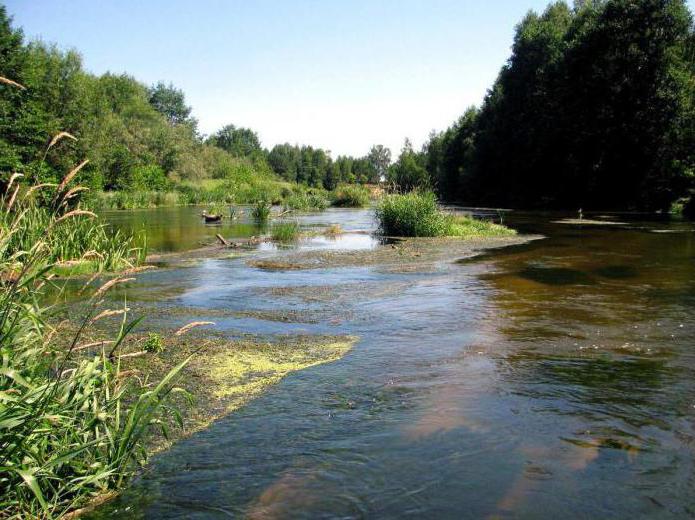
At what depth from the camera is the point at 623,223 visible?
110 ft

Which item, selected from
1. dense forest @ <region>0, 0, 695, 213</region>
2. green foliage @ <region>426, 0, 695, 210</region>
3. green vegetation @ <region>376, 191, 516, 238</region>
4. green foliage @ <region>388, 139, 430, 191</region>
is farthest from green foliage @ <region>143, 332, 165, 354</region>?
green foliage @ <region>388, 139, 430, 191</region>

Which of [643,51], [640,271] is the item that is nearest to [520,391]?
[640,271]

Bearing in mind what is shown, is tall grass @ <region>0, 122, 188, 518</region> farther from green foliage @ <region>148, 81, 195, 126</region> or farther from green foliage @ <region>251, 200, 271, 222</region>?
green foliage @ <region>148, 81, 195, 126</region>

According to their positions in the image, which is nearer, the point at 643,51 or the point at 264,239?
the point at 264,239

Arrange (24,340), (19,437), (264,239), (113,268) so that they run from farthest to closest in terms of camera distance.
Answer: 1. (264,239)
2. (113,268)
3. (24,340)
4. (19,437)

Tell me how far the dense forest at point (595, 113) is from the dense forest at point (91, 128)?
27.6 m

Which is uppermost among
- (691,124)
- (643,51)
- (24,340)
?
(643,51)

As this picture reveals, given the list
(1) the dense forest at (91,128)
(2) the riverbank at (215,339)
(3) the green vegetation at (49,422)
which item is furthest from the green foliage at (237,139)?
(3) the green vegetation at (49,422)

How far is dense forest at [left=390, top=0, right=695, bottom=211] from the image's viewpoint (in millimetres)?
44094

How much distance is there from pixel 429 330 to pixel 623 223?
90.8 ft

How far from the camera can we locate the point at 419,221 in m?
27.2

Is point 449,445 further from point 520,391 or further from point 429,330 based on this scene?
point 429,330

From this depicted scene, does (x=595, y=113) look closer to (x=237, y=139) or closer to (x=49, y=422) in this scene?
(x=49, y=422)

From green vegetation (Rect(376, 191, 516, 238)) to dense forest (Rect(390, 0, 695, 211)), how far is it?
37.2 feet
